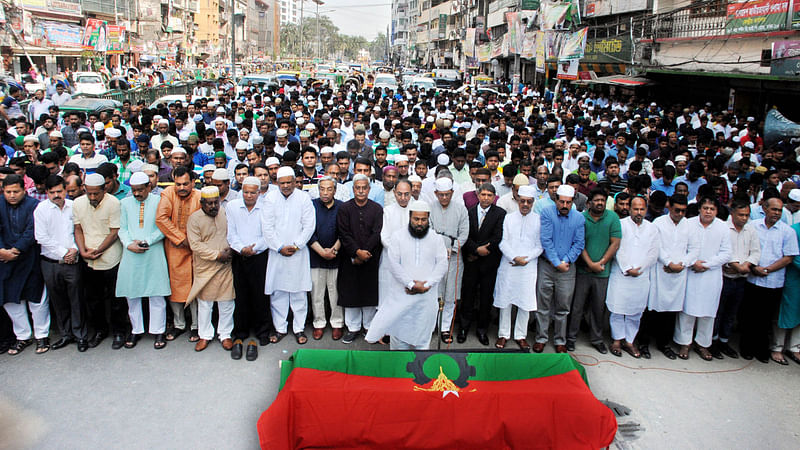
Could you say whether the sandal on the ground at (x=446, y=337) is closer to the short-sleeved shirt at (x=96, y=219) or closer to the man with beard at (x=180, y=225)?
the man with beard at (x=180, y=225)

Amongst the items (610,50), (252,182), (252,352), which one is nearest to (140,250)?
(252,182)

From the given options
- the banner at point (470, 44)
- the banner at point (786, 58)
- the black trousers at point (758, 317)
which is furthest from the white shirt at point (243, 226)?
the banner at point (470, 44)

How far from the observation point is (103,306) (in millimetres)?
5953

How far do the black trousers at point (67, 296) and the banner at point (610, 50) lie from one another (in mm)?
21664

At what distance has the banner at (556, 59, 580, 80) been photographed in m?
23.2

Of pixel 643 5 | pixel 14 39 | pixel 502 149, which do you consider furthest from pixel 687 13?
pixel 14 39

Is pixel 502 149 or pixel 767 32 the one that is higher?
pixel 767 32

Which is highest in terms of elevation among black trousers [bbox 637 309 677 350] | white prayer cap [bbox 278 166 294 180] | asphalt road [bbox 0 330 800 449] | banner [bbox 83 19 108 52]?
banner [bbox 83 19 108 52]

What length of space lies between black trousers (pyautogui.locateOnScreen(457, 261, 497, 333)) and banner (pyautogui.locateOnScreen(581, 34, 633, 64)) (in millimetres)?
19306

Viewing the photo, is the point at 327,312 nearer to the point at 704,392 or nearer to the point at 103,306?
the point at 103,306

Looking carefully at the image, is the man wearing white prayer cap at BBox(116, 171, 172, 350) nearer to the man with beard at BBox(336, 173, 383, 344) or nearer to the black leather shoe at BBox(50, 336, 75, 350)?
the black leather shoe at BBox(50, 336, 75, 350)

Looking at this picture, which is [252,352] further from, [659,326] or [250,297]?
[659,326]

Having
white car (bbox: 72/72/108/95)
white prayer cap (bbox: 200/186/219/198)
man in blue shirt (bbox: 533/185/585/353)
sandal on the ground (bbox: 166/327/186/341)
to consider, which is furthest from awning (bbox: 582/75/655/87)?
white car (bbox: 72/72/108/95)

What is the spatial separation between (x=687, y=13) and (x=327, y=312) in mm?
18201
